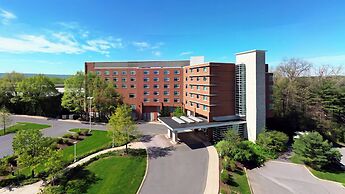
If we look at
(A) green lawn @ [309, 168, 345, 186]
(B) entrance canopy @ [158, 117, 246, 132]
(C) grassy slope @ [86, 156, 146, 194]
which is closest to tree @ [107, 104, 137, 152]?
(C) grassy slope @ [86, 156, 146, 194]

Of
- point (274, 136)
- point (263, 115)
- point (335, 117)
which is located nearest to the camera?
point (274, 136)

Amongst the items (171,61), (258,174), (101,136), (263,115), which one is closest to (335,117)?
(263,115)

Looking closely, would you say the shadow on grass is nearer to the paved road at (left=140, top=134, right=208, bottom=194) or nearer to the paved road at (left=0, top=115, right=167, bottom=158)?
the paved road at (left=140, top=134, right=208, bottom=194)

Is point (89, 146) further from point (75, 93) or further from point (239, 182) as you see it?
point (239, 182)

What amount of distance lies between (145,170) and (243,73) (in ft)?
75.2

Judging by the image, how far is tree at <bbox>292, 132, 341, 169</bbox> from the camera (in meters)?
25.9

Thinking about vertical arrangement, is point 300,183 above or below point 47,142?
below

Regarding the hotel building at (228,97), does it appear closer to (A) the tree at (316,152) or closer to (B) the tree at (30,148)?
(A) the tree at (316,152)

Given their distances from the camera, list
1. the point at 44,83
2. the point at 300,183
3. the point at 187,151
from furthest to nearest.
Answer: the point at 44,83 → the point at 187,151 → the point at 300,183

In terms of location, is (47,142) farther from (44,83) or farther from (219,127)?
(44,83)

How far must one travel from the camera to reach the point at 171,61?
172ft

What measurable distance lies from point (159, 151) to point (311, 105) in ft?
110

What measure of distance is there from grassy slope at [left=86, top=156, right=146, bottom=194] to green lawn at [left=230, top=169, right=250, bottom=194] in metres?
9.41

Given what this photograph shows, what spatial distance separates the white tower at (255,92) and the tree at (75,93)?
34698 mm
